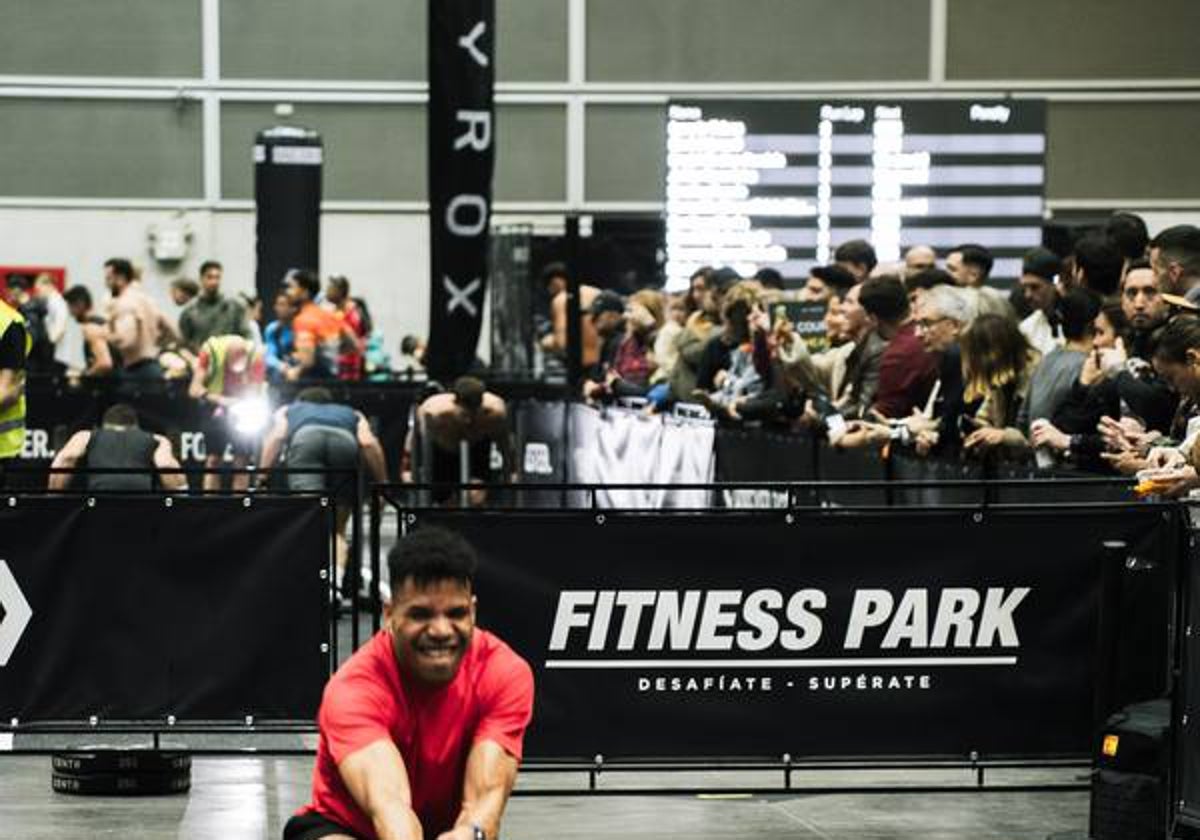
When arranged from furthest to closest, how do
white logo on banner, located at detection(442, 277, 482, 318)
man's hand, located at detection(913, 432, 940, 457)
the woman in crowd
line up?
white logo on banner, located at detection(442, 277, 482, 318), man's hand, located at detection(913, 432, 940, 457), the woman in crowd

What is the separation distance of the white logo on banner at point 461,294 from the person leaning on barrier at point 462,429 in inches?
52.5

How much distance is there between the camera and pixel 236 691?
32.6ft

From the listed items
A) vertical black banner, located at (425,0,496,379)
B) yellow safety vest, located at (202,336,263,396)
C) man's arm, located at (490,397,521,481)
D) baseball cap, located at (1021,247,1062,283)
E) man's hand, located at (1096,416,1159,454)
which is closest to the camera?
man's hand, located at (1096,416,1159,454)

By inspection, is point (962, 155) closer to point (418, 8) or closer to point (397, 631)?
point (397, 631)

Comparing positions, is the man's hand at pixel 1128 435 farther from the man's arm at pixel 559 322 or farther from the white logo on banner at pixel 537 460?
the man's arm at pixel 559 322

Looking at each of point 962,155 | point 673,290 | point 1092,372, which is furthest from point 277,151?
point 1092,372

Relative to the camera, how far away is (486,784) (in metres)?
6.27

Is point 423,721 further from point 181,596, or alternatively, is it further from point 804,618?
point 181,596

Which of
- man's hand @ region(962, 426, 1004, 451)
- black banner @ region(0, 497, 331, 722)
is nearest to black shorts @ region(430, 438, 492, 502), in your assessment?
man's hand @ region(962, 426, 1004, 451)

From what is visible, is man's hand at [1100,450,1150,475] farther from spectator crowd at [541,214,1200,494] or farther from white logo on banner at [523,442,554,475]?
white logo on banner at [523,442,554,475]

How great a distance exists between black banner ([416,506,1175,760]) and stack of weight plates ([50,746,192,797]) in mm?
2133

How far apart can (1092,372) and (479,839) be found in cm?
577

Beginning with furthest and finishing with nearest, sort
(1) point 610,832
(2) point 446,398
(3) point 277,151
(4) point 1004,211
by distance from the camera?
(3) point 277,151
(4) point 1004,211
(2) point 446,398
(1) point 610,832

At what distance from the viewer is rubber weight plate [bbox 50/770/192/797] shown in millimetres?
10711
